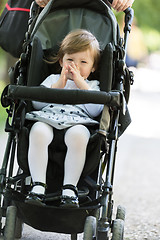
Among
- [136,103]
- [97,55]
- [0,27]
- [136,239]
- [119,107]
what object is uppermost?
[136,103]

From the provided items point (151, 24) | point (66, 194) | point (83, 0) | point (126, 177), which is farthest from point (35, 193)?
point (151, 24)

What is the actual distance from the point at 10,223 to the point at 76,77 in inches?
41.9

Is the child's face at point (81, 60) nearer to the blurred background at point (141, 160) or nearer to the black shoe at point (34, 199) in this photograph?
the black shoe at point (34, 199)

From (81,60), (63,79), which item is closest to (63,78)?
(63,79)

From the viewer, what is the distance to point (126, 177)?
765 centimetres

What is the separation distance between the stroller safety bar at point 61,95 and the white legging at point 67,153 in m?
0.24

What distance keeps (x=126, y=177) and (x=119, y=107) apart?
403cm

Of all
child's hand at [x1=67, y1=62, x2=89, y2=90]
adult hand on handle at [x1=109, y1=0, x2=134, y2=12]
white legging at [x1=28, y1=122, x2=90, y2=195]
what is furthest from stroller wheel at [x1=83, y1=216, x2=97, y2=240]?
adult hand on handle at [x1=109, y1=0, x2=134, y2=12]

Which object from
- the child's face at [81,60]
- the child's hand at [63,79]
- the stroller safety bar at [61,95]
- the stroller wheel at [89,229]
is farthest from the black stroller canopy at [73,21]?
the stroller wheel at [89,229]

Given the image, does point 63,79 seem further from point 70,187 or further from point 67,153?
point 70,187

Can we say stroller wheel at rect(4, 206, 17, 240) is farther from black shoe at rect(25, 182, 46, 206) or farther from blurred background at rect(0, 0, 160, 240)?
blurred background at rect(0, 0, 160, 240)

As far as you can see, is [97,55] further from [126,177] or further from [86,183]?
[126,177]

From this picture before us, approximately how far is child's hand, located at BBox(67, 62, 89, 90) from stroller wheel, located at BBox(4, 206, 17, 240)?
94 cm

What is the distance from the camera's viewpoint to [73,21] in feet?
14.9
